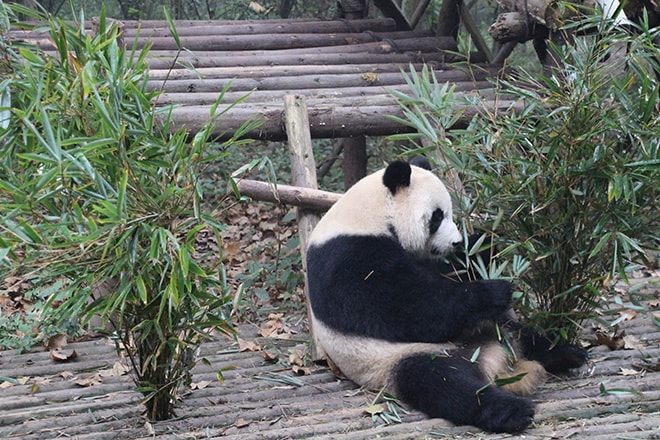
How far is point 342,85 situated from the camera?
20.2ft

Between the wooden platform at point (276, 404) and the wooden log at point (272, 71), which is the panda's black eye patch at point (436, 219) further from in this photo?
the wooden log at point (272, 71)

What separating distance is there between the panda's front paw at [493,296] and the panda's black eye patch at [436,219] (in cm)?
42

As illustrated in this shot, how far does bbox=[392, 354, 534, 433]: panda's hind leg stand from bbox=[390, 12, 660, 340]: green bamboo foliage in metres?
0.51

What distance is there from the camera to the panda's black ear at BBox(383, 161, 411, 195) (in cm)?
364

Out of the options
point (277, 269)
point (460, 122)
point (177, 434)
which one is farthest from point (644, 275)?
point (177, 434)

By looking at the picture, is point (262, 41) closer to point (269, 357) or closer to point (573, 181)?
point (269, 357)

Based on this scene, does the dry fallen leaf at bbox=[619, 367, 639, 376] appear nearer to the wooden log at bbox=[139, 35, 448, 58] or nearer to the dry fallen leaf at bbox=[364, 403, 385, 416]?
the dry fallen leaf at bbox=[364, 403, 385, 416]

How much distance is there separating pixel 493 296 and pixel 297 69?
3389mm

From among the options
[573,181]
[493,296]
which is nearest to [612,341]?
[493,296]

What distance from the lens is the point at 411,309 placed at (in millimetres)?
3508

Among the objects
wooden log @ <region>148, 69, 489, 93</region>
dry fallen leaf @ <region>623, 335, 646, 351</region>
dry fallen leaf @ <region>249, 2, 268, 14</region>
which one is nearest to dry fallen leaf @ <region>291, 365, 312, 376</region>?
dry fallen leaf @ <region>623, 335, 646, 351</region>

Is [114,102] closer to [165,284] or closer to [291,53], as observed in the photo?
[165,284]

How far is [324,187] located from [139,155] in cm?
512

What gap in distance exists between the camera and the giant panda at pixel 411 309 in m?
3.38
